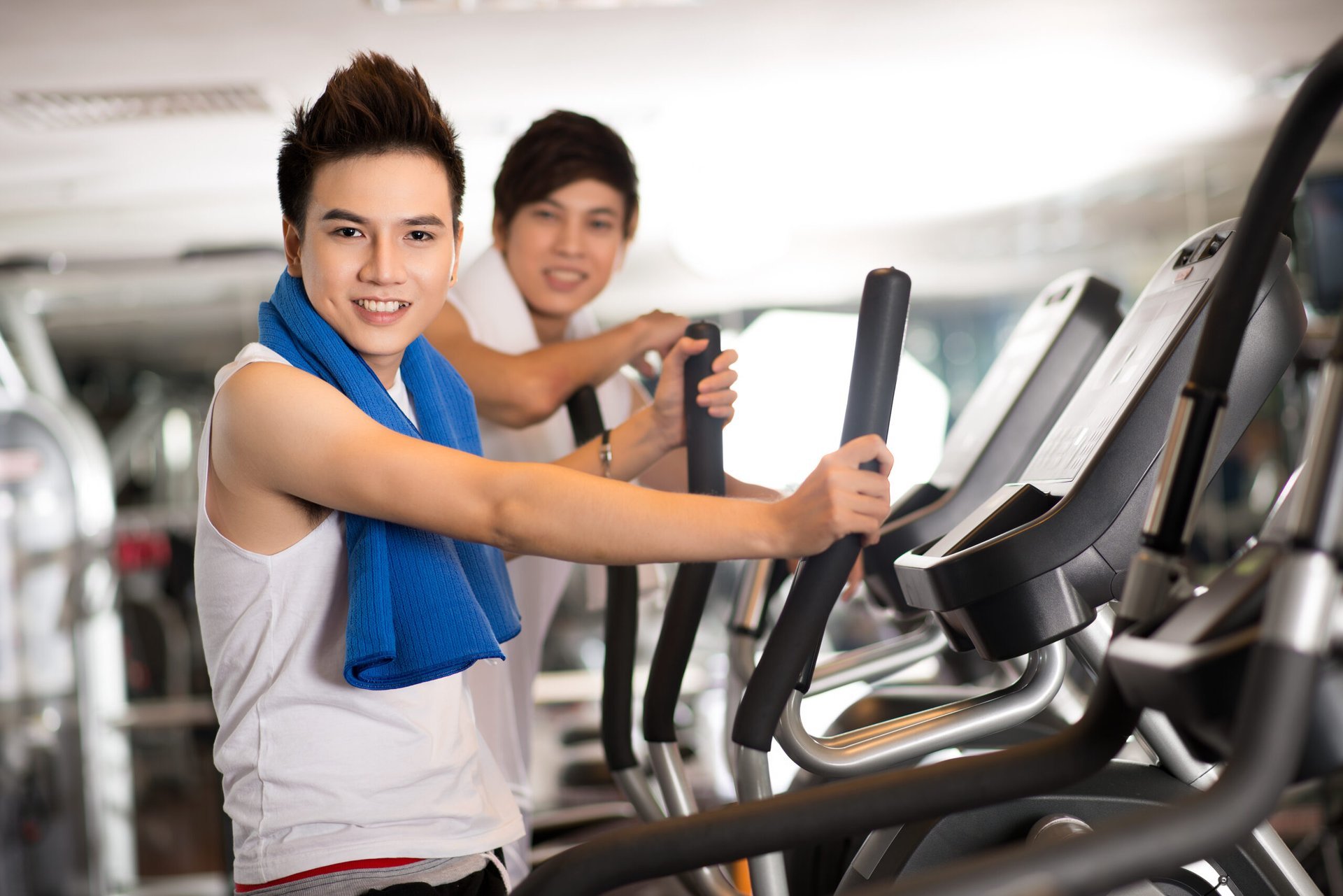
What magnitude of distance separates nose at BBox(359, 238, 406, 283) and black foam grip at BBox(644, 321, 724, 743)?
0.33 meters

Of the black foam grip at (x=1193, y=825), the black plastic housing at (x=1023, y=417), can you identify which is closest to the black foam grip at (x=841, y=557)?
the black foam grip at (x=1193, y=825)

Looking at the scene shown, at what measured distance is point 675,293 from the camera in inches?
253

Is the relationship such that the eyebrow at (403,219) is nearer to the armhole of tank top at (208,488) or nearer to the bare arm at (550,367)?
the armhole of tank top at (208,488)

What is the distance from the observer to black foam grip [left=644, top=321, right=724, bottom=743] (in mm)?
1262

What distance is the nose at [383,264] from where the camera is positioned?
1.11m

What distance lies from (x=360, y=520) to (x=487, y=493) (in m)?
0.16

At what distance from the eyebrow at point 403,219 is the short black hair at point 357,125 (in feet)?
0.14

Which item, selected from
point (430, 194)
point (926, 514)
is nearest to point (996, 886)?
point (430, 194)

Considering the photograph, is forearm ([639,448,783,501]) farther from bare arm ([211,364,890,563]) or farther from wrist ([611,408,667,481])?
bare arm ([211,364,890,563])

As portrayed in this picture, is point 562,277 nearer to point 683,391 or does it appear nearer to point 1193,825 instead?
point 683,391

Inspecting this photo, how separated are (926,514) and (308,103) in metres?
0.91

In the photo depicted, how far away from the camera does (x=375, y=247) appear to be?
112 cm

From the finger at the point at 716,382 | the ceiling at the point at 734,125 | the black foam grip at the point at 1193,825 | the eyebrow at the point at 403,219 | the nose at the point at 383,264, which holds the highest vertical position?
the ceiling at the point at 734,125

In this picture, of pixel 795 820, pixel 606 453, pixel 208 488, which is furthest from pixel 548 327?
pixel 795 820
